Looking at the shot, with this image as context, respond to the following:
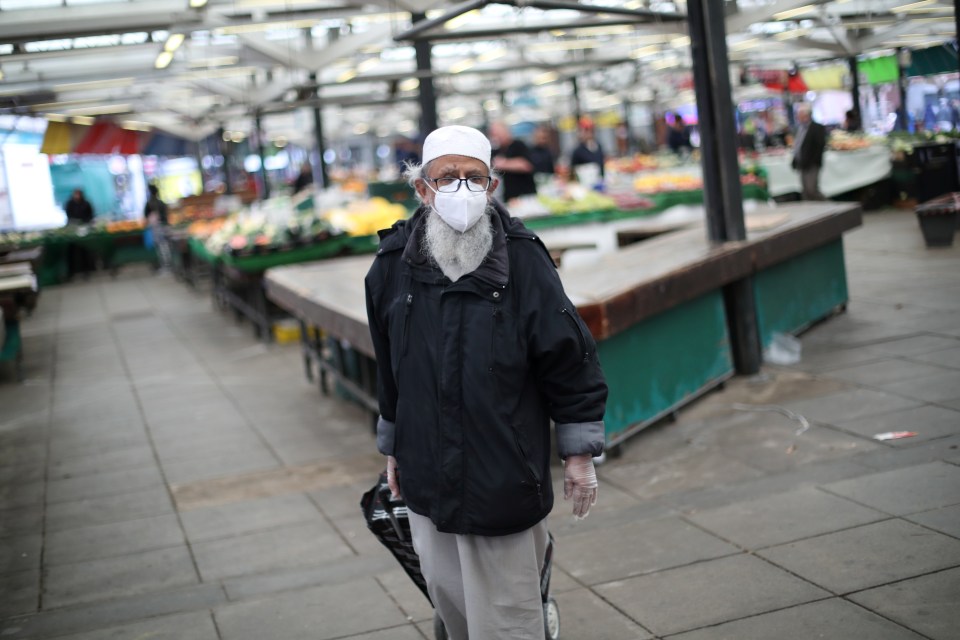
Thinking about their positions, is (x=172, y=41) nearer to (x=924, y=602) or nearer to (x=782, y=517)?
(x=782, y=517)

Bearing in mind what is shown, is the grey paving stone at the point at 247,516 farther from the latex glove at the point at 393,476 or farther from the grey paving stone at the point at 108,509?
the latex glove at the point at 393,476

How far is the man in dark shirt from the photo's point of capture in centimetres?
1238

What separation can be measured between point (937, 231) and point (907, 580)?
10.1m

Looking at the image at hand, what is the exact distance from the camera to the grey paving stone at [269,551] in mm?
5090

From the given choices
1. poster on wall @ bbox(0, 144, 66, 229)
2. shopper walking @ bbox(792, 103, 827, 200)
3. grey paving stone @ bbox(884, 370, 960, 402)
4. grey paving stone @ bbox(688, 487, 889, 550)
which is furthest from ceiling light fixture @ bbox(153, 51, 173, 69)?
poster on wall @ bbox(0, 144, 66, 229)

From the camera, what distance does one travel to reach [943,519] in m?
4.49

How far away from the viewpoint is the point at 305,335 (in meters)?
9.59

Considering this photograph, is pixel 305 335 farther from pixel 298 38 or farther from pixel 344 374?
pixel 298 38

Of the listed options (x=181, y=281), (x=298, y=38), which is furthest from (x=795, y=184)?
(x=181, y=281)

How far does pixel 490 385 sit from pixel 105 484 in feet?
15.6

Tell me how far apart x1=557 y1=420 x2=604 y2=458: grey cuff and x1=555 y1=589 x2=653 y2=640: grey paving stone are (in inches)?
44.9

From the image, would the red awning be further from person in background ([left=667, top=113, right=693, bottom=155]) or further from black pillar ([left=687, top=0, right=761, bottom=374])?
black pillar ([left=687, top=0, right=761, bottom=374])

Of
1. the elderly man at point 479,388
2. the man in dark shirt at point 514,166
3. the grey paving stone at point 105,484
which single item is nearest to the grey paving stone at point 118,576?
the grey paving stone at point 105,484

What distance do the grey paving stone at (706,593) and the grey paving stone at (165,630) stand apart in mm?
1629
